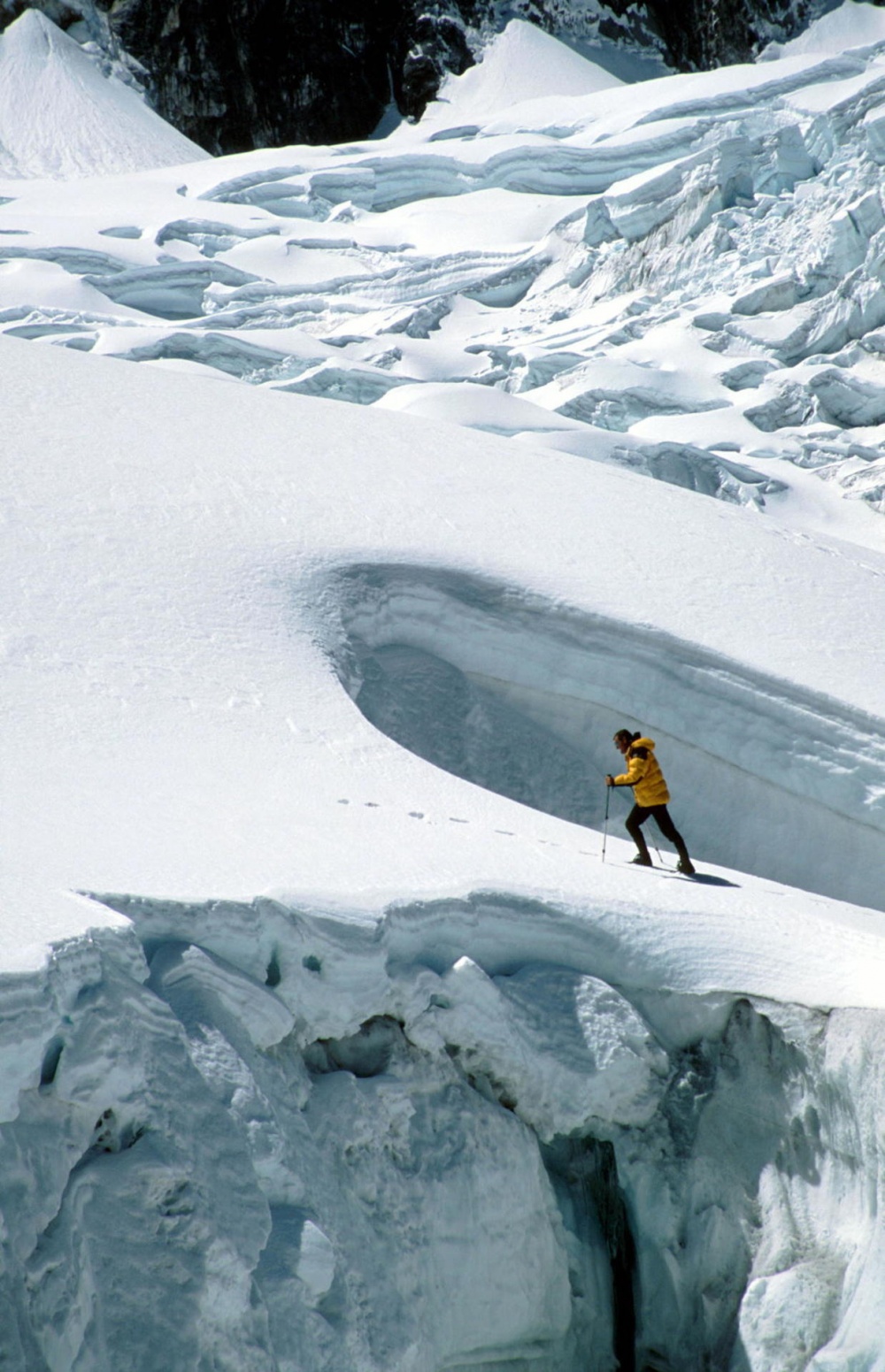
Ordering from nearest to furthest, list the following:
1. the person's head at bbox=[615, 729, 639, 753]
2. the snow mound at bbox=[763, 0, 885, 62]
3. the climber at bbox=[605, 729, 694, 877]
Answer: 1. the climber at bbox=[605, 729, 694, 877]
2. the person's head at bbox=[615, 729, 639, 753]
3. the snow mound at bbox=[763, 0, 885, 62]

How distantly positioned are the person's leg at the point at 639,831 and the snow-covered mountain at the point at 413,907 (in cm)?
17

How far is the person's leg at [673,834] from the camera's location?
4.89 meters

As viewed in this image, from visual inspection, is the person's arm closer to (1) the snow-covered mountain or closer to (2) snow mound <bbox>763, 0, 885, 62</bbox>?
(1) the snow-covered mountain

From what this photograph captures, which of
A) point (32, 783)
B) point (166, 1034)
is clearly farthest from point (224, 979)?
point (32, 783)

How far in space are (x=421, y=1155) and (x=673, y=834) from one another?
179cm

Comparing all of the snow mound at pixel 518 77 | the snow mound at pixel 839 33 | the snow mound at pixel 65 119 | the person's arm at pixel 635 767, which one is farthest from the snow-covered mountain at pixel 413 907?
the snow mound at pixel 518 77

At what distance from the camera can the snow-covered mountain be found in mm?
3033

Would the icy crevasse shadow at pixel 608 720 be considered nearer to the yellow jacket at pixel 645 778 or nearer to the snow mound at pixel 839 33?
the yellow jacket at pixel 645 778

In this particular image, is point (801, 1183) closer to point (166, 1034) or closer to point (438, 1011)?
point (438, 1011)

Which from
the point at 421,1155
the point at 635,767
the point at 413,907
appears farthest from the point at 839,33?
the point at 421,1155

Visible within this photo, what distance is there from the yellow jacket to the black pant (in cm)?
2

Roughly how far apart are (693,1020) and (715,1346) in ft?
2.90

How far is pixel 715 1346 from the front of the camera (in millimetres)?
3738

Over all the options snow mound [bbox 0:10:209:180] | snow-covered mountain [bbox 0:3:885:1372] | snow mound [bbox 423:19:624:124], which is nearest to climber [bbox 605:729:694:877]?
snow-covered mountain [bbox 0:3:885:1372]
